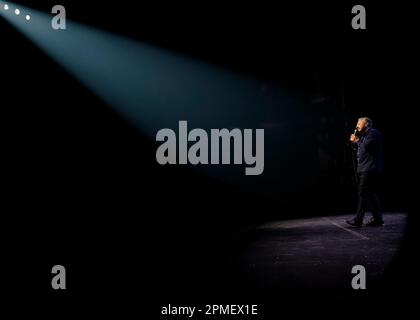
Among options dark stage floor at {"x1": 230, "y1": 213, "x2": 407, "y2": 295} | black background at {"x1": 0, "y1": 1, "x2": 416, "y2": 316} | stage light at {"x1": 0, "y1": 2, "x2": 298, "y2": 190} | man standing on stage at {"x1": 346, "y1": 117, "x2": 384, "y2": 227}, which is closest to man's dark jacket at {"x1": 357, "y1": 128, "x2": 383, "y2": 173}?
man standing on stage at {"x1": 346, "y1": 117, "x2": 384, "y2": 227}

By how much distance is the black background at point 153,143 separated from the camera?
24.7ft

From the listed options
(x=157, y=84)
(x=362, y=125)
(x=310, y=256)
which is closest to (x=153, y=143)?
(x=157, y=84)

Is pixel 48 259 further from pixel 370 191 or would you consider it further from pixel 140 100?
pixel 140 100

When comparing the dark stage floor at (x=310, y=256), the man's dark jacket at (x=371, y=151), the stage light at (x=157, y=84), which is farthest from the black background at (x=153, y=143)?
the man's dark jacket at (x=371, y=151)

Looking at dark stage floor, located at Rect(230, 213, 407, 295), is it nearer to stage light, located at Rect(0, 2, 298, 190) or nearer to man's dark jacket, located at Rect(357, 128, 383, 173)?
man's dark jacket, located at Rect(357, 128, 383, 173)

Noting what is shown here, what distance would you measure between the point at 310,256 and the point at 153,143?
6428 mm

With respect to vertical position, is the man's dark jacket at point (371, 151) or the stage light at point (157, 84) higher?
the stage light at point (157, 84)

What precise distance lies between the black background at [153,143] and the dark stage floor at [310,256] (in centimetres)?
80

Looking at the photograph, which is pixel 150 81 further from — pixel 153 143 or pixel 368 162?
pixel 368 162

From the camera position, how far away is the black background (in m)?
7.52

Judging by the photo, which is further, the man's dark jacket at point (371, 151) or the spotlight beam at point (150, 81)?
the spotlight beam at point (150, 81)

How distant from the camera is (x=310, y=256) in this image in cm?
422

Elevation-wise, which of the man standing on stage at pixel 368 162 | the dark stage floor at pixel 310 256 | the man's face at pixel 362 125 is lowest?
the dark stage floor at pixel 310 256

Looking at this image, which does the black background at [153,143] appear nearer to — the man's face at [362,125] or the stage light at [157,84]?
the stage light at [157,84]
